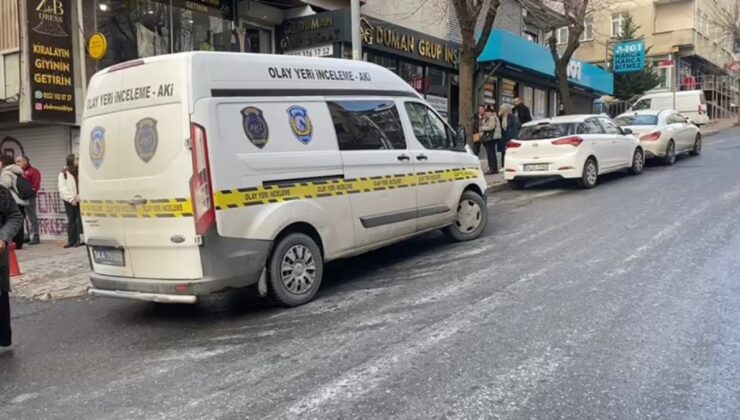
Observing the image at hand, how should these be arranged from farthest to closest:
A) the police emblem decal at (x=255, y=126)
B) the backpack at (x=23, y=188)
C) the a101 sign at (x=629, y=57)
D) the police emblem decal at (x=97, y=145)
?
the a101 sign at (x=629, y=57), the backpack at (x=23, y=188), the police emblem decal at (x=97, y=145), the police emblem decal at (x=255, y=126)

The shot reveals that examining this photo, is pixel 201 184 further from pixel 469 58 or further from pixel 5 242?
pixel 469 58

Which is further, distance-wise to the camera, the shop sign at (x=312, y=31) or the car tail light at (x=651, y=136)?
the car tail light at (x=651, y=136)

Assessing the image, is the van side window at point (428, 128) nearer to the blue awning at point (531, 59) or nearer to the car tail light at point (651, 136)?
the car tail light at point (651, 136)

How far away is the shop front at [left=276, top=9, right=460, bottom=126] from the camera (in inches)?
560

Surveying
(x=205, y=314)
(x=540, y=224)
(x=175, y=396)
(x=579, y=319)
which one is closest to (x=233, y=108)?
(x=205, y=314)

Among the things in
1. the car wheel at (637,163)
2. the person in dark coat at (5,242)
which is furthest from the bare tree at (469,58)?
the person in dark coat at (5,242)

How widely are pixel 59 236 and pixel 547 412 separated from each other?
1103cm

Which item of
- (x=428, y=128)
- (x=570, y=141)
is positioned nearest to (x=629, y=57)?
(x=570, y=141)

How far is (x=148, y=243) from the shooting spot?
5672 mm

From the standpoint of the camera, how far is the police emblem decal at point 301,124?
625 cm

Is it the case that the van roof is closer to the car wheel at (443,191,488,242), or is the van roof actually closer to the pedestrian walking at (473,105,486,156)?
the car wheel at (443,191,488,242)

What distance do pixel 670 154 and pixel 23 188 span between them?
15610 millimetres

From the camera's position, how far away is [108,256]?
237 inches

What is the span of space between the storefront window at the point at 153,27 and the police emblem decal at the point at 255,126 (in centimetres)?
649
